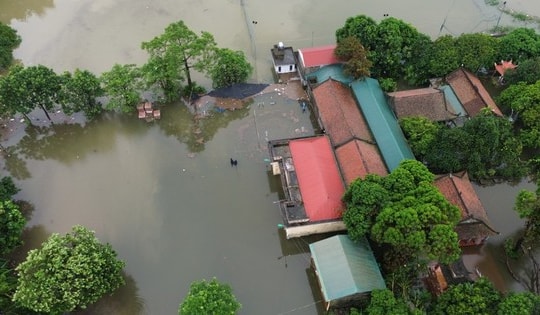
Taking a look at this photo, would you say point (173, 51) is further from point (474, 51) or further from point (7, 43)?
point (474, 51)

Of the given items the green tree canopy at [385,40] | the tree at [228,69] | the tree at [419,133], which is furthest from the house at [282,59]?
the tree at [419,133]

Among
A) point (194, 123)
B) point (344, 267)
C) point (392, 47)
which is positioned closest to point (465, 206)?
point (344, 267)

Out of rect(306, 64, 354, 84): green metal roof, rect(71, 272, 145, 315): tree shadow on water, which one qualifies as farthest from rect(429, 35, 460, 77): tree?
rect(71, 272, 145, 315): tree shadow on water

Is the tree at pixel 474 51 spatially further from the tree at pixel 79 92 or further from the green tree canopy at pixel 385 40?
the tree at pixel 79 92

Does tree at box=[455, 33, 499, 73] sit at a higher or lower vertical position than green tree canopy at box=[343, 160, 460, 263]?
higher

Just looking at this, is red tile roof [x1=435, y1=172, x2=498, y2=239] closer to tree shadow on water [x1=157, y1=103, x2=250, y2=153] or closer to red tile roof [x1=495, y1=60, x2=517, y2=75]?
red tile roof [x1=495, y1=60, x2=517, y2=75]

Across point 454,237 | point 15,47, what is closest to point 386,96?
point 454,237
